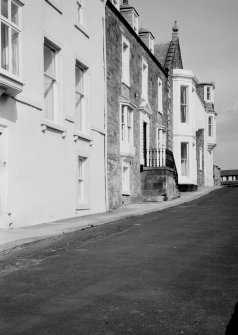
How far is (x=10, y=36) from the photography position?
11.7 m

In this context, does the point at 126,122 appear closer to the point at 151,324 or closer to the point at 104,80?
the point at 104,80

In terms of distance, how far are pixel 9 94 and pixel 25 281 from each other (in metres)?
6.76

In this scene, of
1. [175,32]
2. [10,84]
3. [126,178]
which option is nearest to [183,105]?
[175,32]

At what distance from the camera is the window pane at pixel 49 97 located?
14.5 m

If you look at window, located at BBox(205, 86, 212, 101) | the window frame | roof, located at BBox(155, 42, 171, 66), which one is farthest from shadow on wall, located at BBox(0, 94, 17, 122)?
window, located at BBox(205, 86, 212, 101)

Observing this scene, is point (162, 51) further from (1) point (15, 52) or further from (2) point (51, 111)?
(1) point (15, 52)

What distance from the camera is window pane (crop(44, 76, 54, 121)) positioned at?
14.5 meters

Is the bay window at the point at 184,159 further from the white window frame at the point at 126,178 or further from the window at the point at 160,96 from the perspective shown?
the white window frame at the point at 126,178

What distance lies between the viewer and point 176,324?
14.1ft

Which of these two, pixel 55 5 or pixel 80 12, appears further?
pixel 80 12

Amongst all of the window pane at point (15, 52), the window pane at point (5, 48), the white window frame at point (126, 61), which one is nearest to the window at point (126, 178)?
the white window frame at point (126, 61)

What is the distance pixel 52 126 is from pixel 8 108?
2.39m

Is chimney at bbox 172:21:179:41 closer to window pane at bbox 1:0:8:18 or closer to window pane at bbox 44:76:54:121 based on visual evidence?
window pane at bbox 44:76:54:121

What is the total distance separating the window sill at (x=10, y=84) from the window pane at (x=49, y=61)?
2.95 m
